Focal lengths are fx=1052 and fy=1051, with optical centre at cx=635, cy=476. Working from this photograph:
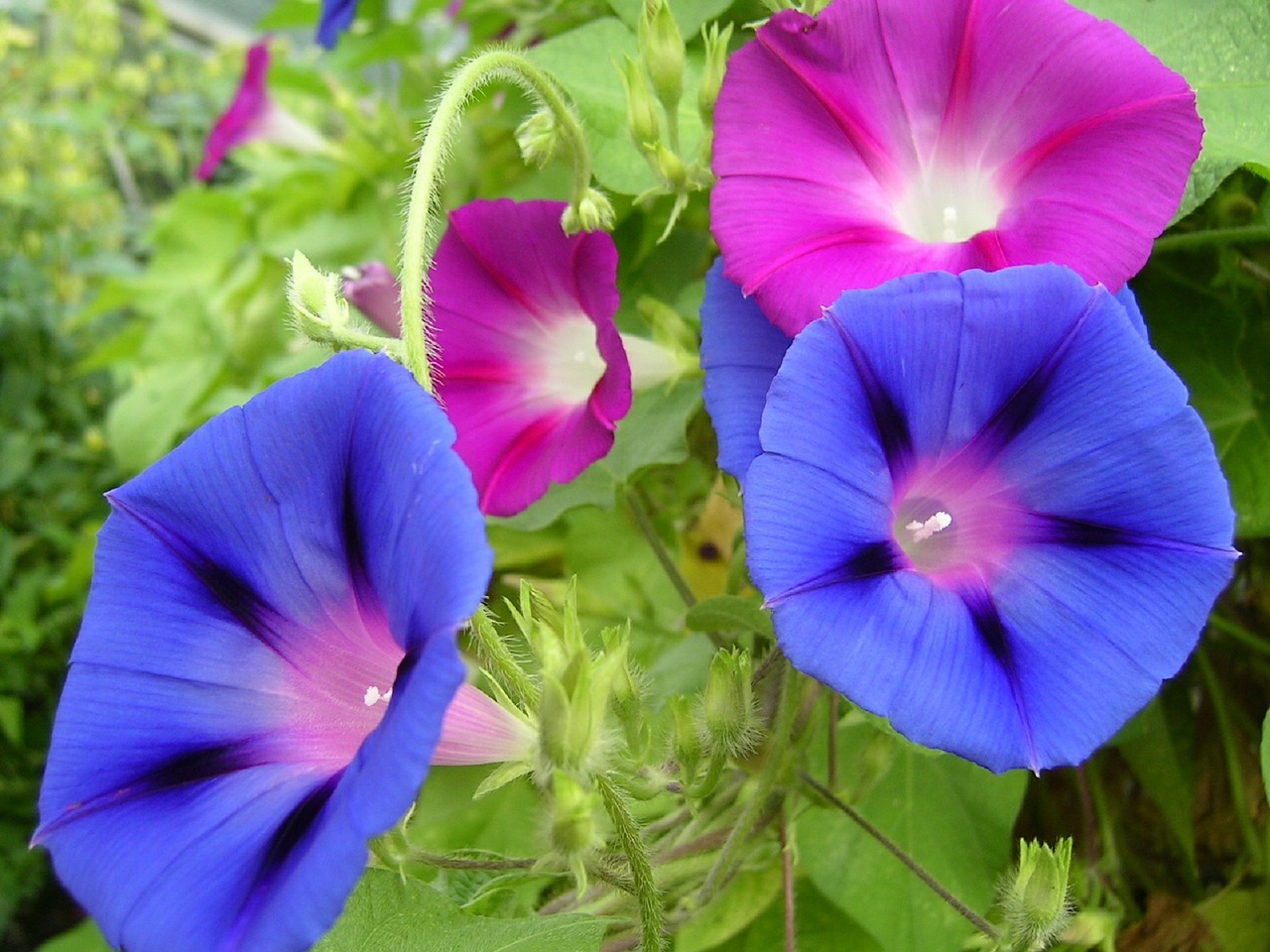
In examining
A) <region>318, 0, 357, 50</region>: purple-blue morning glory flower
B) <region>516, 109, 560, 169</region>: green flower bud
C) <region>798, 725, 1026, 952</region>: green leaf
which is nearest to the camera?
<region>516, 109, 560, 169</region>: green flower bud

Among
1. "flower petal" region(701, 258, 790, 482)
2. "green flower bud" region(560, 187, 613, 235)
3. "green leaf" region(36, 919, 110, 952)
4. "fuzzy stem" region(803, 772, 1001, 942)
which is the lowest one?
"green leaf" region(36, 919, 110, 952)

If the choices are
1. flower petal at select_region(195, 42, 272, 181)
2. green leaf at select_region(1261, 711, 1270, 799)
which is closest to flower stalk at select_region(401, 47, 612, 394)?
green leaf at select_region(1261, 711, 1270, 799)

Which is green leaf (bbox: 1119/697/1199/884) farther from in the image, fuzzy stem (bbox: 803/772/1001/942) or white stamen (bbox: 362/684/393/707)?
white stamen (bbox: 362/684/393/707)

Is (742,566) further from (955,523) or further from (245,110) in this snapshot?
(245,110)

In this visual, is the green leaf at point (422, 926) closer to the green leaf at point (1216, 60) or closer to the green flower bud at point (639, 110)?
the green flower bud at point (639, 110)

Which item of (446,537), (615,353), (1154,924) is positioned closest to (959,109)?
(615,353)

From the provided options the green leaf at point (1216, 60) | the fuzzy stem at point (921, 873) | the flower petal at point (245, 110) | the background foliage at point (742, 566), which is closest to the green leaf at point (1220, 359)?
the background foliage at point (742, 566)
